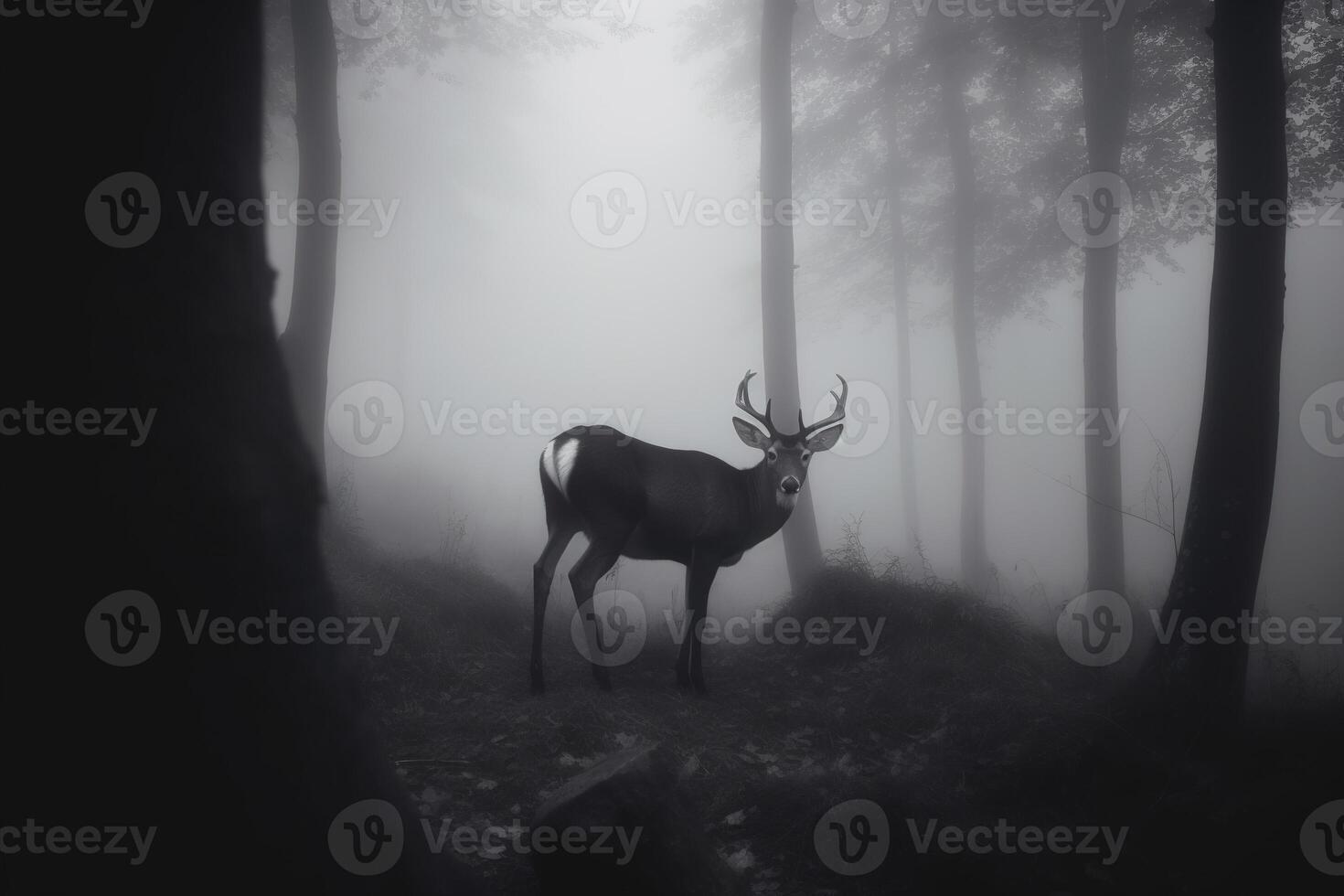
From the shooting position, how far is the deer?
6.20 metres

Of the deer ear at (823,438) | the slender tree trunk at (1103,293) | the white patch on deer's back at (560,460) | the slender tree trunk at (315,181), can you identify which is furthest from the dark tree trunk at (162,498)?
the slender tree trunk at (1103,293)

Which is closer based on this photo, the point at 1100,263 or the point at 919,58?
the point at 1100,263

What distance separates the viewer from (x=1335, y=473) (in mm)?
14648

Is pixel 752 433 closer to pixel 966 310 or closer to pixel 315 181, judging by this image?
pixel 315 181

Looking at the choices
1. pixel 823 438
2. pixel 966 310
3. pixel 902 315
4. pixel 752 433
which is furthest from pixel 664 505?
pixel 902 315

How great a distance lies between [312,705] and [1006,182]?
1434 centimetres

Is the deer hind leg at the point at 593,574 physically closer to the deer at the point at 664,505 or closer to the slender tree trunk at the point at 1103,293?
the deer at the point at 664,505

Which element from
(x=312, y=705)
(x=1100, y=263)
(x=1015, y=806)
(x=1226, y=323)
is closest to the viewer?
(x=312, y=705)

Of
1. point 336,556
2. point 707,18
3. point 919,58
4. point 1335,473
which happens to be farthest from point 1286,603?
point 336,556

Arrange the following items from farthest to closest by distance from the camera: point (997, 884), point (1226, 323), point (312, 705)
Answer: point (1226, 323) < point (997, 884) < point (312, 705)

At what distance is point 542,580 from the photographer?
242 inches

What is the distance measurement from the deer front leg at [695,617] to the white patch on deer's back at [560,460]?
1368 millimetres

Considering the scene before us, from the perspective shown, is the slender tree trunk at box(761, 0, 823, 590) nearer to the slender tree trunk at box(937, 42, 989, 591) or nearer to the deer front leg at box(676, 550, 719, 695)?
the deer front leg at box(676, 550, 719, 695)

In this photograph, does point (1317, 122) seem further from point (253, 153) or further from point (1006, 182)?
point (253, 153)
